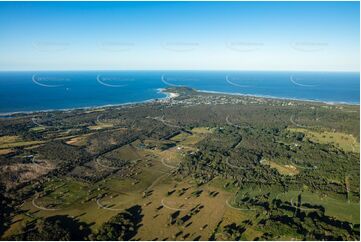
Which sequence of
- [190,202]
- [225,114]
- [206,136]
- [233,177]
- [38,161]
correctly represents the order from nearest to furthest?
[190,202]
[233,177]
[38,161]
[206,136]
[225,114]

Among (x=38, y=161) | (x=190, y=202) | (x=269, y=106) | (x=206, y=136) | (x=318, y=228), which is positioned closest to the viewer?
(x=318, y=228)

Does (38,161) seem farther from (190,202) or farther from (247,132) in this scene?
(247,132)

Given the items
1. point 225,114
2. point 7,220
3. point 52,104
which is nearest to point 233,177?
point 7,220

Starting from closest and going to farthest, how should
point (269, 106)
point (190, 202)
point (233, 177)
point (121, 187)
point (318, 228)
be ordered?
point (318, 228) < point (190, 202) < point (121, 187) < point (233, 177) < point (269, 106)

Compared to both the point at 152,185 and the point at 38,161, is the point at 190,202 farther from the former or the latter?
the point at 38,161

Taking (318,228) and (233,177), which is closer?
(318,228)

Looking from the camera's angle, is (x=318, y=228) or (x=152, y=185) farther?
(x=152, y=185)

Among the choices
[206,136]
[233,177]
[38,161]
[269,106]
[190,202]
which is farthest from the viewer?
[269,106]

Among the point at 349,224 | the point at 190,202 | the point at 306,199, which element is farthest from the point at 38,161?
the point at 349,224
